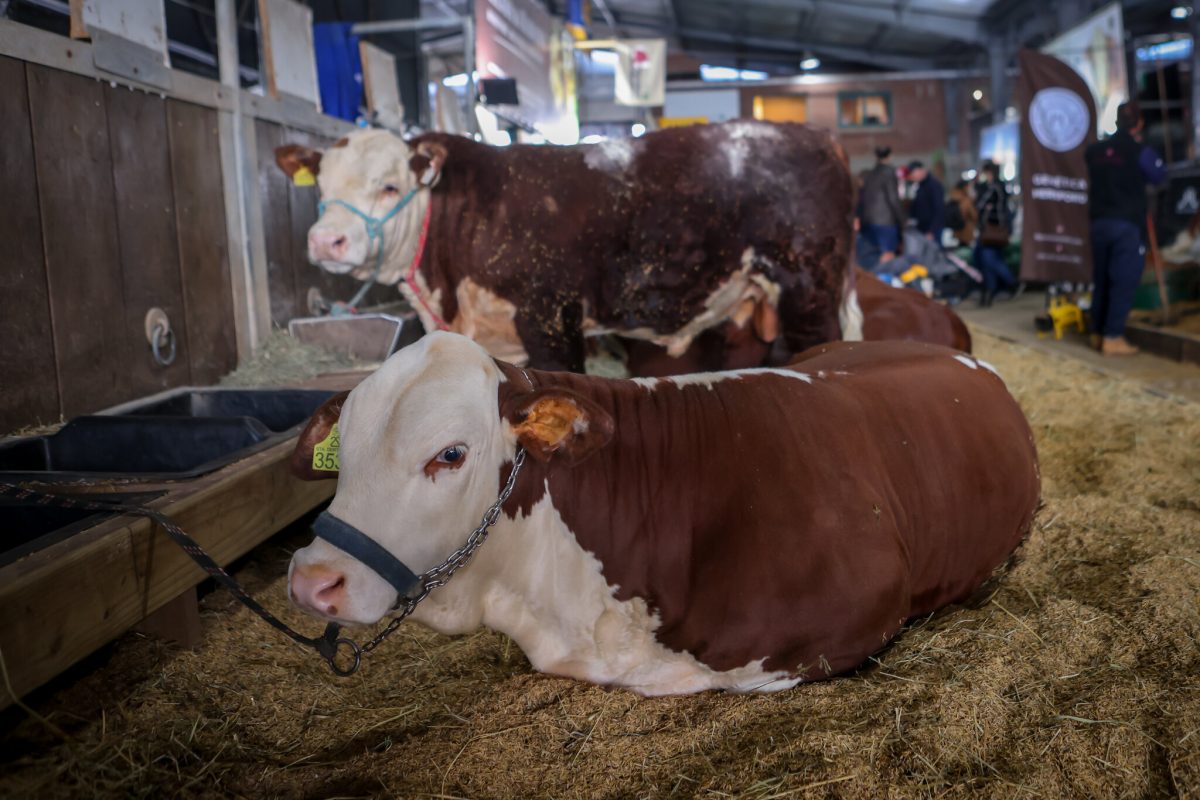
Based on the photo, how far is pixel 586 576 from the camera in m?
2.19

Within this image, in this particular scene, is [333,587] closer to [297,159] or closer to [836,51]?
[297,159]

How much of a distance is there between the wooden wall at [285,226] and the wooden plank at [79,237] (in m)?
1.41

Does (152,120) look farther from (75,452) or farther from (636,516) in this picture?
(636,516)

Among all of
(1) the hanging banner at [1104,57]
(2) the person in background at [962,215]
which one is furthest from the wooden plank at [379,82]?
(2) the person in background at [962,215]

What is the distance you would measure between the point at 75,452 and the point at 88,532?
1178 mm

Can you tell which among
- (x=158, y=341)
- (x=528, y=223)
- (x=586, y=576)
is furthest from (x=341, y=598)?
(x=158, y=341)

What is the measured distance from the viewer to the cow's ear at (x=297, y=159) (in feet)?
15.0

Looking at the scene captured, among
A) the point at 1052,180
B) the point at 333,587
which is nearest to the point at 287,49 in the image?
the point at 333,587

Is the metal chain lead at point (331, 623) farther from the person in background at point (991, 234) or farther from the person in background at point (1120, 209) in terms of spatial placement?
the person in background at point (991, 234)

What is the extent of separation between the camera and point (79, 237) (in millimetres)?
3699

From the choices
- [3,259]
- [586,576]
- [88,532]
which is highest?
[3,259]

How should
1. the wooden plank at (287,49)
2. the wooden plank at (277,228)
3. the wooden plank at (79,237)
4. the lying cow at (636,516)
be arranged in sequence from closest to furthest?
the lying cow at (636,516), the wooden plank at (79,237), the wooden plank at (277,228), the wooden plank at (287,49)

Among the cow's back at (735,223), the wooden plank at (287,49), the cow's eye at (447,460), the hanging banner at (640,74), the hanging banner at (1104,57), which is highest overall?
the hanging banner at (640,74)

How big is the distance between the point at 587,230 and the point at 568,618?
2317 mm
